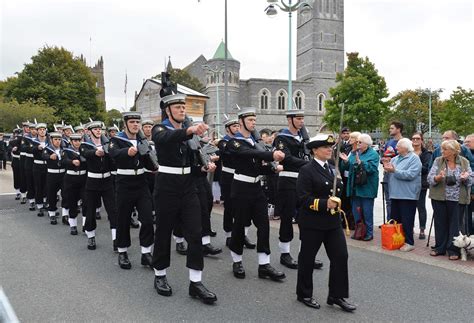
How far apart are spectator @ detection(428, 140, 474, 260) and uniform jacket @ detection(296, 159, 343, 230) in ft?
10.7

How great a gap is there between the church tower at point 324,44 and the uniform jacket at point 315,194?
84.3 metres

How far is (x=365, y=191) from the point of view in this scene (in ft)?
26.6

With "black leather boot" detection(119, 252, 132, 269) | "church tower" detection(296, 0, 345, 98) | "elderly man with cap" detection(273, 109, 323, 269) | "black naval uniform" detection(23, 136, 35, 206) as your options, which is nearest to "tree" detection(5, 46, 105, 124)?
"black naval uniform" detection(23, 136, 35, 206)

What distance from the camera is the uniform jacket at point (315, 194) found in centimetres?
468

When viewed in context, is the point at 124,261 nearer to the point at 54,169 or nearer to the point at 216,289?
the point at 216,289

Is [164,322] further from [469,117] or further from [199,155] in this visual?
[469,117]

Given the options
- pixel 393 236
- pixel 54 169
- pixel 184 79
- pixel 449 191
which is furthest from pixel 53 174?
pixel 184 79

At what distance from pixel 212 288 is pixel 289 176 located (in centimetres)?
208

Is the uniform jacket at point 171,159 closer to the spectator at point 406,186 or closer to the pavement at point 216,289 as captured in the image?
the pavement at point 216,289

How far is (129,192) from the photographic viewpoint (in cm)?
626

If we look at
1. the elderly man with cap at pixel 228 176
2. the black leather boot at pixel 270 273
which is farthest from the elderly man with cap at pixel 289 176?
the elderly man with cap at pixel 228 176

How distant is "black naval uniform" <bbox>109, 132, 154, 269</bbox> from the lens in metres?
6.17

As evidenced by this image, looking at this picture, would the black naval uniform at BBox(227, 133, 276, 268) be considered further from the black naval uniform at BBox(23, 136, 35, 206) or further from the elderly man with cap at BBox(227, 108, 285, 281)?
the black naval uniform at BBox(23, 136, 35, 206)

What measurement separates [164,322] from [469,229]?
18.8 ft
